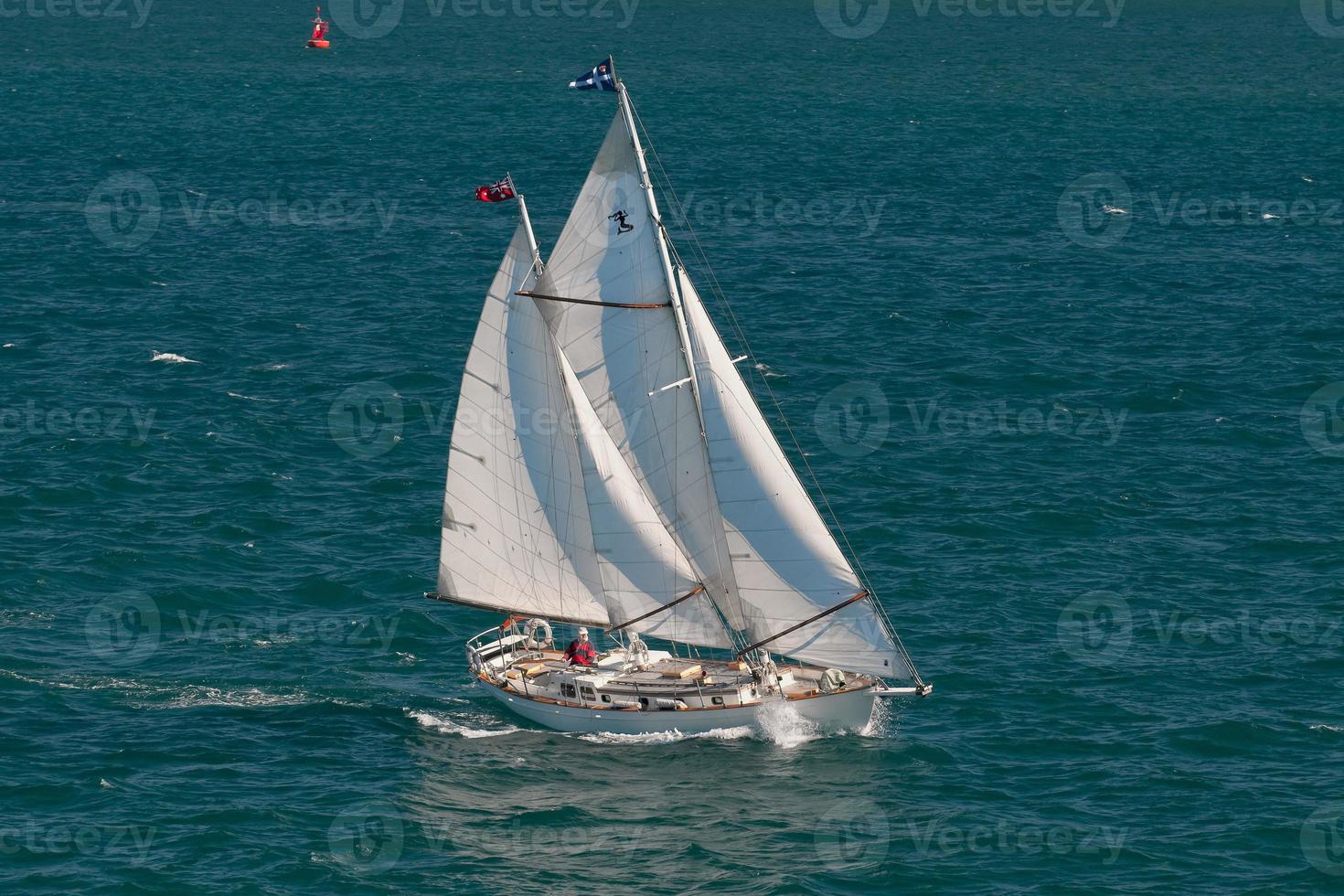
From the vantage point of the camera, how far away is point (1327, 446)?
97.6m

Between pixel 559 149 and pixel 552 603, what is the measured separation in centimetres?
11358

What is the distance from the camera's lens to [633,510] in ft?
224

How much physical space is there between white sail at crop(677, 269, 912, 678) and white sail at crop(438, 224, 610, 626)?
578cm

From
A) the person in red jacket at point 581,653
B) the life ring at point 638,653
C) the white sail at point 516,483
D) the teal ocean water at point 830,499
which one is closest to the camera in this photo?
the teal ocean water at point 830,499

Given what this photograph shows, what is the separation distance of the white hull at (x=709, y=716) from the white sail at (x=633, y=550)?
9.18 ft

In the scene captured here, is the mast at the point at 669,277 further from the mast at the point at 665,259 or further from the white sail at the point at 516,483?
the white sail at the point at 516,483

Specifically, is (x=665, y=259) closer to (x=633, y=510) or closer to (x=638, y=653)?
(x=633, y=510)

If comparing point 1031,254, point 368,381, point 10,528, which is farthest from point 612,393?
point 1031,254

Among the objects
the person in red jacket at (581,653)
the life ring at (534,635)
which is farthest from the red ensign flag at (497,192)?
the person in red jacket at (581,653)

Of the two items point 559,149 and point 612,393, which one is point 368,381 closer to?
point 612,393

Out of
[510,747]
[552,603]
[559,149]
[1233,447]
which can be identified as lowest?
[510,747]

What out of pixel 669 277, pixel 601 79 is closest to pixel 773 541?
pixel 669 277

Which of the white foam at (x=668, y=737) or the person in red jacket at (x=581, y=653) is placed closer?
the white foam at (x=668, y=737)

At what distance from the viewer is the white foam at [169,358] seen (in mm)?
110500
